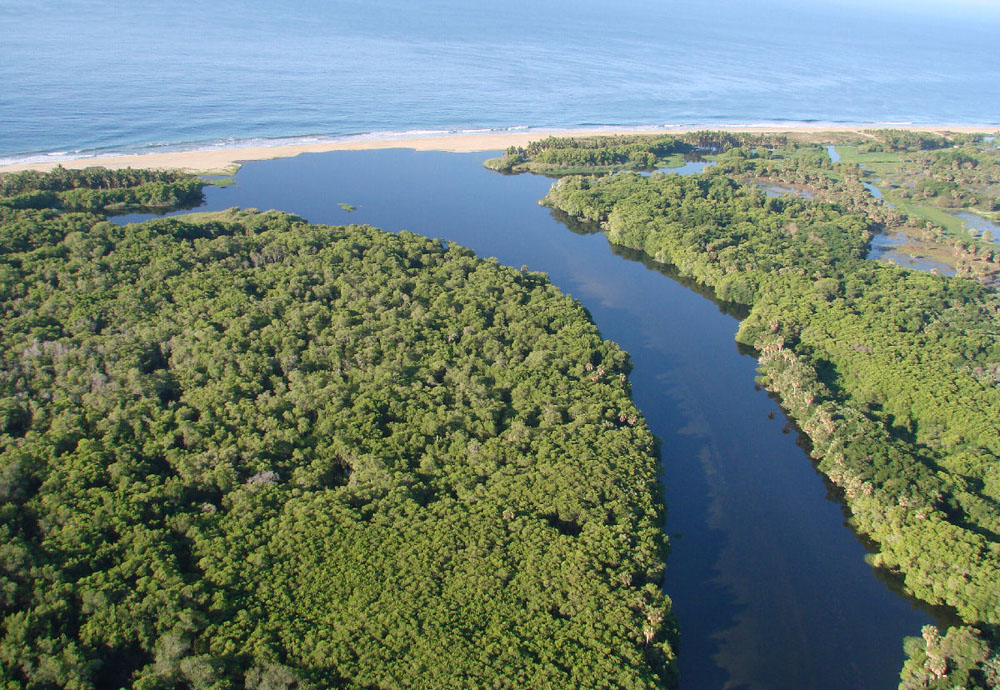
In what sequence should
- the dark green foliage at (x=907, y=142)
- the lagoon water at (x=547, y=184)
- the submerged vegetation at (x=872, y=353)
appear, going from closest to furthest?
the submerged vegetation at (x=872, y=353) < the lagoon water at (x=547, y=184) < the dark green foliage at (x=907, y=142)

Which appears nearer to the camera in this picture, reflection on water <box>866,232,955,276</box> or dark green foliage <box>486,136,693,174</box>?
reflection on water <box>866,232,955,276</box>

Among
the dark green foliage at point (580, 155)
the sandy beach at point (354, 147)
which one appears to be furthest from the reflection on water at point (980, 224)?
the sandy beach at point (354, 147)

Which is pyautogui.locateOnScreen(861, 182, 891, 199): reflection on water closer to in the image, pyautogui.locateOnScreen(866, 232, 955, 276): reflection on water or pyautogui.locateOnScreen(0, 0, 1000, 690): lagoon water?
pyautogui.locateOnScreen(866, 232, 955, 276): reflection on water

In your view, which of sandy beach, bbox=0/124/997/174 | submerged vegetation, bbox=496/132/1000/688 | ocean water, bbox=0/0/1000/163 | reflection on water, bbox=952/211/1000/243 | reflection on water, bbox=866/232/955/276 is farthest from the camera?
ocean water, bbox=0/0/1000/163

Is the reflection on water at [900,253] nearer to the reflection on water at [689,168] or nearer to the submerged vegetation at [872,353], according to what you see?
the submerged vegetation at [872,353]

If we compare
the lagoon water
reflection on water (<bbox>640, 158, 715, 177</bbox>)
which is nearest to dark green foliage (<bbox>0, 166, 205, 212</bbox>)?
the lagoon water

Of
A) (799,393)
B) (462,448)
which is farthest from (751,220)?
(462,448)

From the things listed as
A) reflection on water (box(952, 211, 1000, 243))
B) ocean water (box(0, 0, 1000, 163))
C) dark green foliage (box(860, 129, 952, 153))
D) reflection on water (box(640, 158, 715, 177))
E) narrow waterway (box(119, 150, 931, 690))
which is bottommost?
narrow waterway (box(119, 150, 931, 690))
